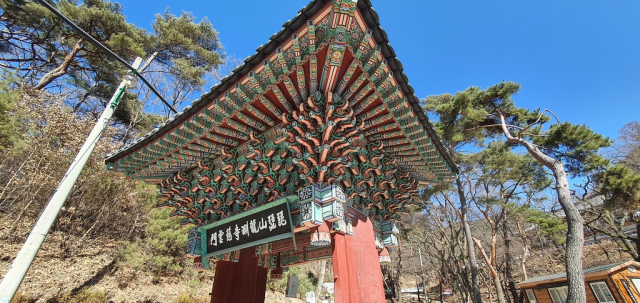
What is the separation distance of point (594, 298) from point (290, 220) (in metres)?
17.4

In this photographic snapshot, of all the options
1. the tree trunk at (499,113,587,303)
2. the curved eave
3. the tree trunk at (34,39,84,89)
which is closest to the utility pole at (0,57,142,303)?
the curved eave

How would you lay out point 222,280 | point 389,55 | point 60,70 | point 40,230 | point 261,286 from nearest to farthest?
1. point 389,55
2. point 40,230
3. point 222,280
4. point 261,286
5. point 60,70

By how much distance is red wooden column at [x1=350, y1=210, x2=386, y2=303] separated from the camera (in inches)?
147

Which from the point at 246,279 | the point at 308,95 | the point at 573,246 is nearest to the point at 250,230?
the point at 246,279

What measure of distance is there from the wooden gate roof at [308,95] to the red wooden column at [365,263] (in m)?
1.43

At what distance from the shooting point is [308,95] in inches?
148

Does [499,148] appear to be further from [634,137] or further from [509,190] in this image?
[634,137]

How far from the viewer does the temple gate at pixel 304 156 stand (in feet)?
10.8

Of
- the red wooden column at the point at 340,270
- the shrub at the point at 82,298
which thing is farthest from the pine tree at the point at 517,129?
the shrub at the point at 82,298

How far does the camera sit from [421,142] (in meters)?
4.80

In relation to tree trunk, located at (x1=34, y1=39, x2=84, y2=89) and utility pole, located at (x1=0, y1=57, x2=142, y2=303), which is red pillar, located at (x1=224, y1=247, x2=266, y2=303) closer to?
utility pole, located at (x1=0, y1=57, x2=142, y2=303)

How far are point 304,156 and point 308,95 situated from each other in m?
0.83

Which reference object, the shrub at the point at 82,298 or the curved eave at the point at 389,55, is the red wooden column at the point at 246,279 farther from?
the shrub at the point at 82,298

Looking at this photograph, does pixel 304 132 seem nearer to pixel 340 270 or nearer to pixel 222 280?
pixel 340 270
